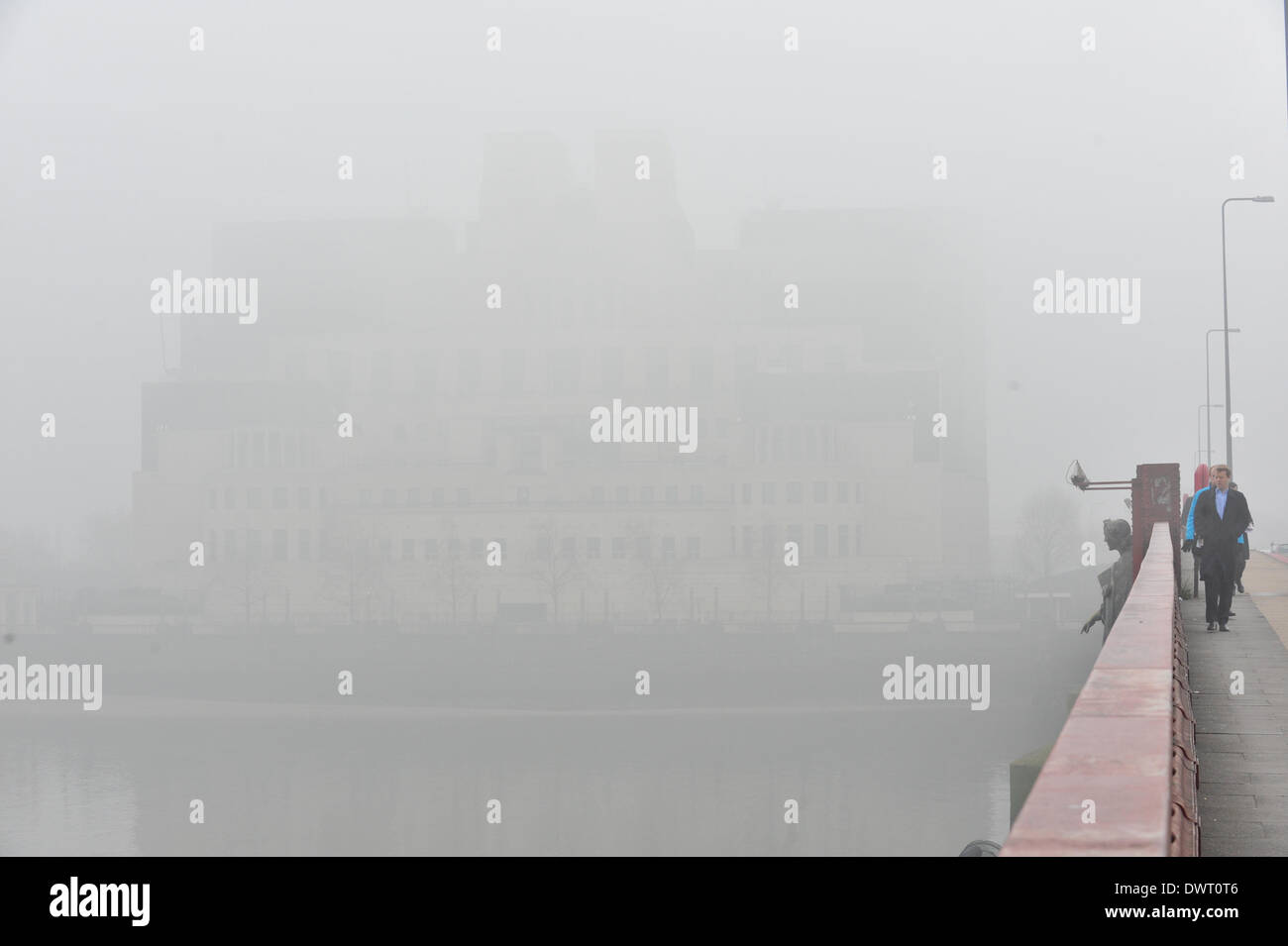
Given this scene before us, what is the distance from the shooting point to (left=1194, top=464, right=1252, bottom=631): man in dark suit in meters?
12.8

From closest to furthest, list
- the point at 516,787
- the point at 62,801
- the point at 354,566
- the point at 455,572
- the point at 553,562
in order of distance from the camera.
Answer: the point at 516,787 < the point at 62,801 < the point at 455,572 < the point at 354,566 < the point at 553,562

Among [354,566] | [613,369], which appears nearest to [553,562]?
[354,566]

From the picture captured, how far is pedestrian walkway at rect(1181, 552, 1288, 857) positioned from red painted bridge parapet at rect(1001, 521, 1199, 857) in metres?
0.26

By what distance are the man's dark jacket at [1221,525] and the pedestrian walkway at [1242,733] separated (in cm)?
73

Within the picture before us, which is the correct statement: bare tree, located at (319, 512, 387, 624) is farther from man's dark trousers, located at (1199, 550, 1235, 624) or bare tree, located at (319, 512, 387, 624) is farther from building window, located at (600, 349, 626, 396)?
man's dark trousers, located at (1199, 550, 1235, 624)

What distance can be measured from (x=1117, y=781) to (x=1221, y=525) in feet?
34.0

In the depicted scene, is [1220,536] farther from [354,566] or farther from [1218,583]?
[354,566]

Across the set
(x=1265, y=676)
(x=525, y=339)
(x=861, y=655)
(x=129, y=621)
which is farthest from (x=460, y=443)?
(x=1265, y=676)

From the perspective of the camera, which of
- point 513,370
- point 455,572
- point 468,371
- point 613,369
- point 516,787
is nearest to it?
point 516,787

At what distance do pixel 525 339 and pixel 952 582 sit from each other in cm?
3452

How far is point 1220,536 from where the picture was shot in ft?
42.2

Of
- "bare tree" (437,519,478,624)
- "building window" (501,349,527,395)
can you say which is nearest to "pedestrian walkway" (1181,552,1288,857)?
"bare tree" (437,519,478,624)

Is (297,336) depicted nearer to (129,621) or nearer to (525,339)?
(525,339)

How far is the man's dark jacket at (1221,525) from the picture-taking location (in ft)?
42.1
